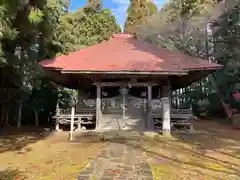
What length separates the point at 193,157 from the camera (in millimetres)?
7672

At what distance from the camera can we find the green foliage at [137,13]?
108 feet

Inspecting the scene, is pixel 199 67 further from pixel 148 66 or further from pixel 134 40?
pixel 134 40

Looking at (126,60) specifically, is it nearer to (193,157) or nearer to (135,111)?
(135,111)

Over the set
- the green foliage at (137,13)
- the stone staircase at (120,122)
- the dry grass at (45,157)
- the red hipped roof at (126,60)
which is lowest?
the dry grass at (45,157)

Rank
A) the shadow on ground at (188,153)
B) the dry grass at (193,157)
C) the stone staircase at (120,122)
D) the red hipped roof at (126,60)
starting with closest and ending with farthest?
the dry grass at (193,157) < the shadow on ground at (188,153) < the red hipped roof at (126,60) < the stone staircase at (120,122)

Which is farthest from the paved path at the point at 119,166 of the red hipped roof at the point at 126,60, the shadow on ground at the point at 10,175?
the red hipped roof at the point at 126,60

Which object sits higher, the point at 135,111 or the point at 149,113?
the point at 135,111

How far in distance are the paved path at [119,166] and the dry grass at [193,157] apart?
0.93 feet

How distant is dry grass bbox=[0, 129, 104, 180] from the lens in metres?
5.95

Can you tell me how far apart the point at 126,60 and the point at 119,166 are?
24.5ft

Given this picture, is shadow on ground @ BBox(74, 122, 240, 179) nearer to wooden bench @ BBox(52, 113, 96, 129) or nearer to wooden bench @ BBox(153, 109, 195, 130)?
wooden bench @ BBox(153, 109, 195, 130)

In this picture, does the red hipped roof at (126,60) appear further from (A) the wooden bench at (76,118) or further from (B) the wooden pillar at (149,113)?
(A) the wooden bench at (76,118)

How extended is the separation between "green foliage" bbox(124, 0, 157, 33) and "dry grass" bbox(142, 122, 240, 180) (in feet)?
76.8

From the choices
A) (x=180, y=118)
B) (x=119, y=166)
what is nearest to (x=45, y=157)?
(x=119, y=166)
